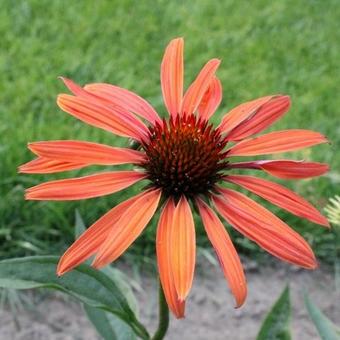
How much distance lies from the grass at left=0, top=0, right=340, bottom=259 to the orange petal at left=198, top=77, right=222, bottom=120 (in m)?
0.86

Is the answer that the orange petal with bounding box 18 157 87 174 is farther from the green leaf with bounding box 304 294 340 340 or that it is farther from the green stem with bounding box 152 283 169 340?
the green leaf with bounding box 304 294 340 340

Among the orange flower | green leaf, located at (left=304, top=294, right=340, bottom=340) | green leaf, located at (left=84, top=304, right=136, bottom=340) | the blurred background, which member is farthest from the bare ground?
the orange flower

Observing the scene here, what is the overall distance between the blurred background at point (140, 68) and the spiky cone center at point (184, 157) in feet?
2.57

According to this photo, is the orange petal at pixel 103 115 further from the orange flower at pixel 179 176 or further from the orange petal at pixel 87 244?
the orange petal at pixel 87 244

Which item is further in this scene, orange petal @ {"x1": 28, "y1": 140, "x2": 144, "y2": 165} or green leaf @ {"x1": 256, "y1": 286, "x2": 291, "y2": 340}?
green leaf @ {"x1": 256, "y1": 286, "x2": 291, "y2": 340}

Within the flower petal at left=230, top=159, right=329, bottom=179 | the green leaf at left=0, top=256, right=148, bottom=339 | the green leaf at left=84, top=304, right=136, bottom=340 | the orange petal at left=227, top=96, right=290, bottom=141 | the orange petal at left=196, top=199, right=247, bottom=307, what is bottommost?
the green leaf at left=84, top=304, right=136, bottom=340

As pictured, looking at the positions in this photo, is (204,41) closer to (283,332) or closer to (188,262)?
(283,332)

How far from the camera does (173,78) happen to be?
0.93 metres

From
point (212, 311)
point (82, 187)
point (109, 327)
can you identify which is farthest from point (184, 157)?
point (212, 311)

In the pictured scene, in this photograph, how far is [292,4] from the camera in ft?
9.74

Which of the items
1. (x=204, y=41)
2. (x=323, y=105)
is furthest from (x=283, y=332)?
(x=204, y=41)

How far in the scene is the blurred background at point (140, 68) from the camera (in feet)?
5.92

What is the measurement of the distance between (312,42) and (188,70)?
553 millimetres

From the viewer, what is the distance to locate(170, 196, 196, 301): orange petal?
28.5 inches
